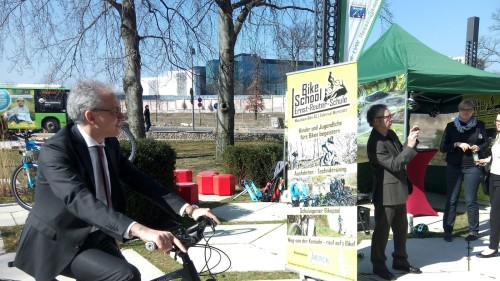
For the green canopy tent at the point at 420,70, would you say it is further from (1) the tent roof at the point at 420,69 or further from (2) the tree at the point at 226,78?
(2) the tree at the point at 226,78

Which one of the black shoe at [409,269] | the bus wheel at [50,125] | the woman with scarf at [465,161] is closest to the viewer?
the black shoe at [409,269]

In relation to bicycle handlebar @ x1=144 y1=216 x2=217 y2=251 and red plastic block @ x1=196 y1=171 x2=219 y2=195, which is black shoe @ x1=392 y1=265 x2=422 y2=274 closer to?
bicycle handlebar @ x1=144 y1=216 x2=217 y2=251

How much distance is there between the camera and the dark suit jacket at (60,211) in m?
2.29

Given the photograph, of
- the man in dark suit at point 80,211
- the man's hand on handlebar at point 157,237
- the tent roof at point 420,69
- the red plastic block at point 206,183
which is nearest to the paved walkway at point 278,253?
the red plastic block at point 206,183

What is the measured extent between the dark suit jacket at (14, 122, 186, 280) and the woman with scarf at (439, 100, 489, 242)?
4.98 meters

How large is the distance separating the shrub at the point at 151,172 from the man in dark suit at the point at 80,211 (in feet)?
11.6

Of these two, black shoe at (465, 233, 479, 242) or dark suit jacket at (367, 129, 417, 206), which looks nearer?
dark suit jacket at (367, 129, 417, 206)

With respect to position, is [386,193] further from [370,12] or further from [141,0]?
[141,0]

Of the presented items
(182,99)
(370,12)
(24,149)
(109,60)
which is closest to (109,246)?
(370,12)

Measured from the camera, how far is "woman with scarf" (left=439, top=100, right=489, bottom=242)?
5.92 meters

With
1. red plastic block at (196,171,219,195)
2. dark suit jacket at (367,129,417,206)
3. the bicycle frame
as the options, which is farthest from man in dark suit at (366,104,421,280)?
the bicycle frame

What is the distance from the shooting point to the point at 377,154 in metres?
4.64

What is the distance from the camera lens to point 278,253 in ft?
18.3

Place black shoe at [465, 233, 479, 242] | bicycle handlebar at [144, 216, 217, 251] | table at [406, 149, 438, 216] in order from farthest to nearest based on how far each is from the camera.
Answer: table at [406, 149, 438, 216] → black shoe at [465, 233, 479, 242] → bicycle handlebar at [144, 216, 217, 251]
